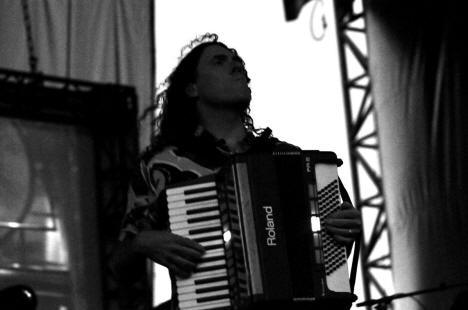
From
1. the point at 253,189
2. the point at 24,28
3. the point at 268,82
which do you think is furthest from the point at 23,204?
the point at 253,189

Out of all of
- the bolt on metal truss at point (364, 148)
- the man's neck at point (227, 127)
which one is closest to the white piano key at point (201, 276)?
the man's neck at point (227, 127)

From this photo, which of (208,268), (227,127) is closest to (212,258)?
(208,268)

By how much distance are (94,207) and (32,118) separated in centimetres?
75

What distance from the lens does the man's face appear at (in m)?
3.21

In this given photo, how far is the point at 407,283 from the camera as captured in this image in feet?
22.2

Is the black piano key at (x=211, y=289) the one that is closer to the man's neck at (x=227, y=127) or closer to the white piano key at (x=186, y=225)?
the white piano key at (x=186, y=225)

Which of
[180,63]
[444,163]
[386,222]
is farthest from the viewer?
[386,222]

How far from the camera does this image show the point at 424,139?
668cm

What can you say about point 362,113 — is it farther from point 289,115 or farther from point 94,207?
point 94,207

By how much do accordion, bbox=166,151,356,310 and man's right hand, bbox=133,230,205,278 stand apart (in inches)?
1.0

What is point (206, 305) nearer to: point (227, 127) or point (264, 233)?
point (264, 233)

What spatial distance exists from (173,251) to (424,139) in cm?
403

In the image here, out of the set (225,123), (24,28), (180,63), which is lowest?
(225,123)

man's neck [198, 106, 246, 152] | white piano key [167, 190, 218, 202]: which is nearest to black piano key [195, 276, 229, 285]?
white piano key [167, 190, 218, 202]
